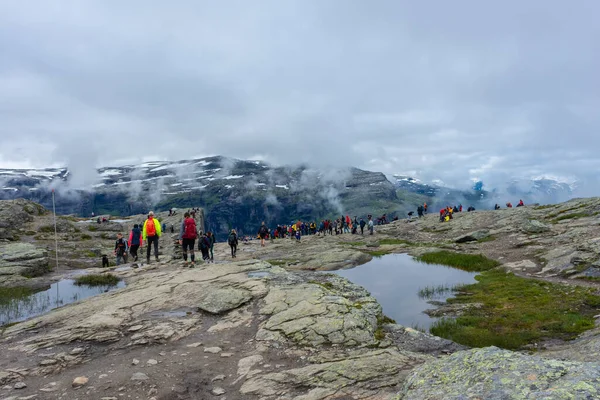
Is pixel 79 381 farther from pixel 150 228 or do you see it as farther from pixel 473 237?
pixel 473 237

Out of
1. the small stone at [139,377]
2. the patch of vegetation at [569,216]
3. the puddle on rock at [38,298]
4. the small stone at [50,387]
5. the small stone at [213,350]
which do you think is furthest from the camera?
the patch of vegetation at [569,216]

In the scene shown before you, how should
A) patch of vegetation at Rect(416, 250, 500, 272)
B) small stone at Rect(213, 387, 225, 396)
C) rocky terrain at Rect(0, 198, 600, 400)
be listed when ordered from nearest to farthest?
1. rocky terrain at Rect(0, 198, 600, 400)
2. small stone at Rect(213, 387, 225, 396)
3. patch of vegetation at Rect(416, 250, 500, 272)

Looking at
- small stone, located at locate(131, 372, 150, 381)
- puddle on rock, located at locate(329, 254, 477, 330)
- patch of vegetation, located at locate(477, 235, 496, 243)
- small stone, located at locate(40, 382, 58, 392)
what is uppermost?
small stone, located at locate(40, 382, 58, 392)

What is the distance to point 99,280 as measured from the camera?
27031 mm

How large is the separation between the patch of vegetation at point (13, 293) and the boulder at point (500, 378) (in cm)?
2743

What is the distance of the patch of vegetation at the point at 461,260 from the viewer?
3491 cm

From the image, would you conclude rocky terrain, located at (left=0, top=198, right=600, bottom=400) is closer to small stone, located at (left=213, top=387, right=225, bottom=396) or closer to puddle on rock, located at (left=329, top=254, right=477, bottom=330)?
small stone, located at (left=213, top=387, right=225, bottom=396)

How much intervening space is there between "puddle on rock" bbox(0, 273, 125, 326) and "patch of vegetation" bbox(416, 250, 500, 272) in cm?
3166

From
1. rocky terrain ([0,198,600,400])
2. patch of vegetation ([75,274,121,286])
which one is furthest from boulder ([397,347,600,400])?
patch of vegetation ([75,274,121,286])

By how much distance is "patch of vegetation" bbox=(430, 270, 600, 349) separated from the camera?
15602 mm

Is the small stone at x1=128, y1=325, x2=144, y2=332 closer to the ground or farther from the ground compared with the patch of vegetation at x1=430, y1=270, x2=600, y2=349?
farther from the ground

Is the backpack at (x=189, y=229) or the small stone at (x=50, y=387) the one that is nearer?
the small stone at (x=50, y=387)

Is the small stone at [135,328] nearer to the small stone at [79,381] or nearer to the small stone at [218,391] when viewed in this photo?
the small stone at [79,381]

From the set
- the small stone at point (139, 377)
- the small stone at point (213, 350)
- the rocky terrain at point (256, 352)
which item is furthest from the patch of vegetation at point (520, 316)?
the small stone at point (139, 377)
